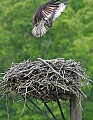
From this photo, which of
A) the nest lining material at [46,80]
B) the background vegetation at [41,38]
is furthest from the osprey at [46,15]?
the background vegetation at [41,38]

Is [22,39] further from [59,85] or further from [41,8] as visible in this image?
[59,85]

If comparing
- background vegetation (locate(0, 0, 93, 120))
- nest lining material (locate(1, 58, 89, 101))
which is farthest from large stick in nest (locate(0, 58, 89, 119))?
background vegetation (locate(0, 0, 93, 120))

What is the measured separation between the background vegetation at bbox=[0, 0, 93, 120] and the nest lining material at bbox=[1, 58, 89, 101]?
42.9ft

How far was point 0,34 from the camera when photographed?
2089cm

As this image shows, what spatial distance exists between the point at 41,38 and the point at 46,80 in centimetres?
1481

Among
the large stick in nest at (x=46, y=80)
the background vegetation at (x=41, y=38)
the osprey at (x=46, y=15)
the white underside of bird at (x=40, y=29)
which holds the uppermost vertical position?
the background vegetation at (x=41, y=38)

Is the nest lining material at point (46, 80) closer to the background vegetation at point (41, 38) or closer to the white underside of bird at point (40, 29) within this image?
the white underside of bird at point (40, 29)

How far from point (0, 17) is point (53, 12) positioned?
1490cm

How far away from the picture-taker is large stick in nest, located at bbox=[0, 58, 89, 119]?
5.71 m

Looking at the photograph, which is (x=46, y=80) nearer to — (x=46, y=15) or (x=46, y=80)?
(x=46, y=80)

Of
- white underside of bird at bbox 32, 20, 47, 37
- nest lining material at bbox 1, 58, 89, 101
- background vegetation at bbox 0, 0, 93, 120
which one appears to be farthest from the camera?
background vegetation at bbox 0, 0, 93, 120

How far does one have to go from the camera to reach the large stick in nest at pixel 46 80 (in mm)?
5707

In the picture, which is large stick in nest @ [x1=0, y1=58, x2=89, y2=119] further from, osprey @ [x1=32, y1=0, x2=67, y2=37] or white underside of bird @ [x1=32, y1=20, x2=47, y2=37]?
osprey @ [x1=32, y1=0, x2=67, y2=37]

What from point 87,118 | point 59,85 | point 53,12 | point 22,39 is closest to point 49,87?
point 59,85
